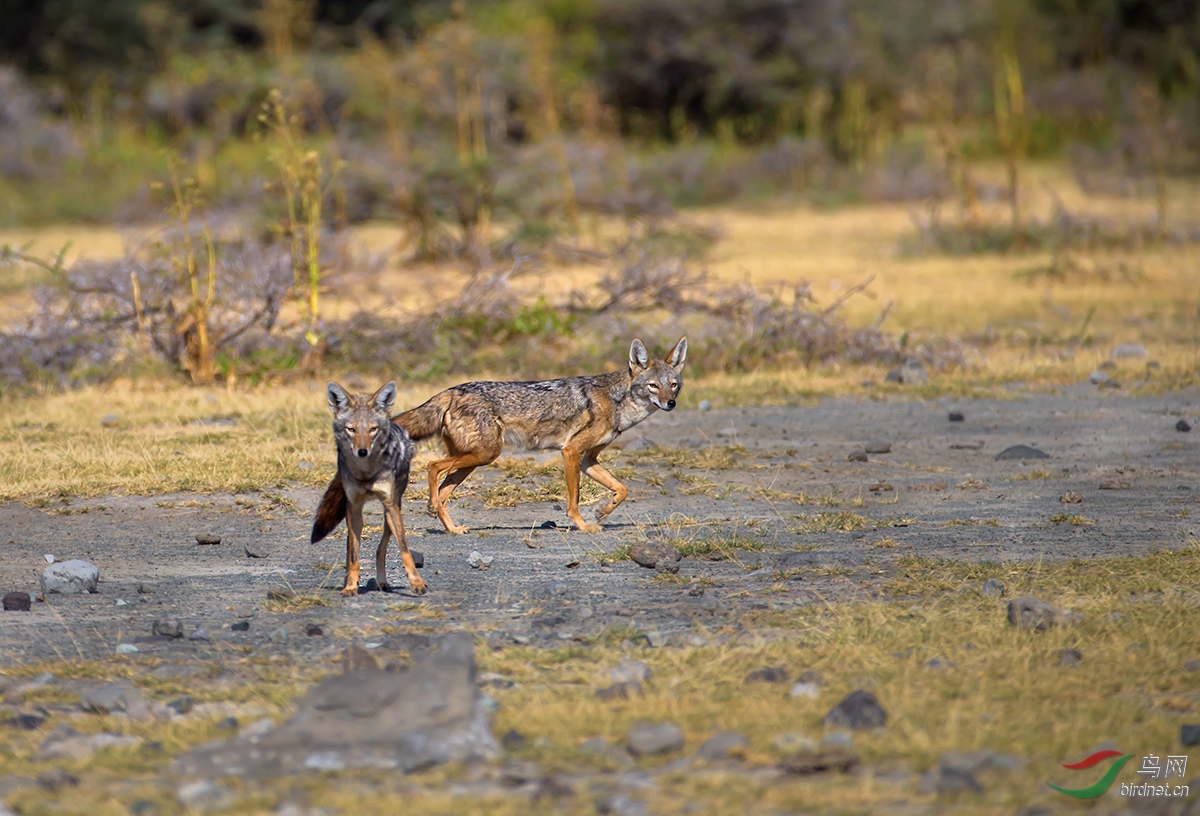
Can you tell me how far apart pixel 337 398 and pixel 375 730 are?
2144 millimetres

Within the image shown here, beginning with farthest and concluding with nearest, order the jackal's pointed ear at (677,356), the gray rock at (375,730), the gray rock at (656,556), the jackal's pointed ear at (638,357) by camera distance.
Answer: the jackal's pointed ear at (677,356) < the jackal's pointed ear at (638,357) < the gray rock at (656,556) < the gray rock at (375,730)

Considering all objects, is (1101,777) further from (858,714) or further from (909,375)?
(909,375)

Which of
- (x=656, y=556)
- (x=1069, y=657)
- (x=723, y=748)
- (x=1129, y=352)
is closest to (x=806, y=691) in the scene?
(x=723, y=748)

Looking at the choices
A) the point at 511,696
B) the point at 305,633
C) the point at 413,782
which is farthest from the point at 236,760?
the point at 305,633

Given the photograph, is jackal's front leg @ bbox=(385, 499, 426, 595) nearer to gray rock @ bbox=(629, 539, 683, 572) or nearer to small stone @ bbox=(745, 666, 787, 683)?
gray rock @ bbox=(629, 539, 683, 572)

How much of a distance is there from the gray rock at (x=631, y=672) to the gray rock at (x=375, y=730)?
0.69 metres

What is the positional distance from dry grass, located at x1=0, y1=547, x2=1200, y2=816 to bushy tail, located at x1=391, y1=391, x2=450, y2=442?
2391 millimetres

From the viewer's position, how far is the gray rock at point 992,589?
6238 millimetres

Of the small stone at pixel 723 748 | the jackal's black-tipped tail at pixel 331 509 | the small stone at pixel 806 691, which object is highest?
the jackal's black-tipped tail at pixel 331 509

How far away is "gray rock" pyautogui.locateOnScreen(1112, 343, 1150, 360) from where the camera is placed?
1309 centimetres

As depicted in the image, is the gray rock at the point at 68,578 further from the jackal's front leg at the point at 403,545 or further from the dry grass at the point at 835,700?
the jackal's front leg at the point at 403,545

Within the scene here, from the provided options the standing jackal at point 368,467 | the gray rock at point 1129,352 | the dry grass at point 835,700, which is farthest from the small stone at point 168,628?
the gray rock at point 1129,352

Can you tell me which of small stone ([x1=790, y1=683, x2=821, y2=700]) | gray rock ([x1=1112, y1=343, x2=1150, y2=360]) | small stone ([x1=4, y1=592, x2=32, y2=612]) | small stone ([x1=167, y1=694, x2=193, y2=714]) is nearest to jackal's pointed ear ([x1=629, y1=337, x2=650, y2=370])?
small stone ([x1=790, y1=683, x2=821, y2=700])

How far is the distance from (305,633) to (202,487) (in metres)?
2.99
